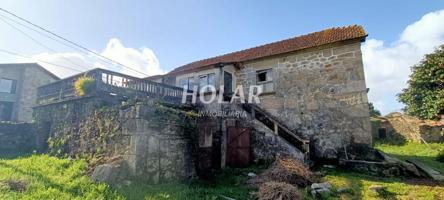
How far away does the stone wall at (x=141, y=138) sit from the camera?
621 cm

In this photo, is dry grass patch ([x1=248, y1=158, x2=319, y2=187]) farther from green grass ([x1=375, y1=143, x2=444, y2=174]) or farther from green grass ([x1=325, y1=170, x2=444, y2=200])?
green grass ([x1=375, y1=143, x2=444, y2=174])

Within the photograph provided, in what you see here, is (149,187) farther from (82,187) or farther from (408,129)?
(408,129)

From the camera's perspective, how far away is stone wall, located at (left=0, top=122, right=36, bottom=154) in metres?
11.8

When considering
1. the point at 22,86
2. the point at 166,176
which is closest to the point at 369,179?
the point at 166,176

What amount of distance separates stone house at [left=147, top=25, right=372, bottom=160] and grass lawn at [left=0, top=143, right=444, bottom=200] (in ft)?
7.32

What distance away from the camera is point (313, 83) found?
10586 millimetres

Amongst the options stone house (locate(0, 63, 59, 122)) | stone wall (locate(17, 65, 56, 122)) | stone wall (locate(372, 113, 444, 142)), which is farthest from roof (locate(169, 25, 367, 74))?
stone house (locate(0, 63, 59, 122))

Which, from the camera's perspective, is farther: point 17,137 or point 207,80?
point 207,80

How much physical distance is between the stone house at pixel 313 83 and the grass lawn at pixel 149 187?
2.23 meters

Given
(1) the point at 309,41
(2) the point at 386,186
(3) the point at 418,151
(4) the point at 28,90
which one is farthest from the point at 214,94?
(4) the point at 28,90

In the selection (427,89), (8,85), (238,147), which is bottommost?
(238,147)

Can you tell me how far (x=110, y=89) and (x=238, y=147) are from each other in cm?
515

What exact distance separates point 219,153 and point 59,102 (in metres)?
7.08

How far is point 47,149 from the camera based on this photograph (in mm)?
10430
